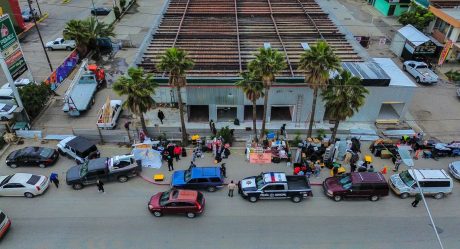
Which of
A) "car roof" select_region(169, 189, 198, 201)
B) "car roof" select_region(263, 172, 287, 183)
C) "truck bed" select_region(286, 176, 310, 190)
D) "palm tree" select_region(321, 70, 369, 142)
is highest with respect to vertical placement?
"palm tree" select_region(321, 70, 369, 142)

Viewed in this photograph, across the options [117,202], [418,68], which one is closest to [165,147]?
[117,202]

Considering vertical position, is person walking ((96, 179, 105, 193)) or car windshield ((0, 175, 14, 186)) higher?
car windshield ((0, 175, 14, 186))

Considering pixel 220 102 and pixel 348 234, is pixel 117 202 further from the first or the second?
pixel 348 234

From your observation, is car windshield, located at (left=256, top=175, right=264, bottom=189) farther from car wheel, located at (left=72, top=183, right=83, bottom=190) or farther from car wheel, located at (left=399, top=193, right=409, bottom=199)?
car wheel, located at (left=72, top=183, right=83, bottom=190)

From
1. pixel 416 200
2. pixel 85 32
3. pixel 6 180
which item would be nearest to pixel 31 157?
pixel 6 180

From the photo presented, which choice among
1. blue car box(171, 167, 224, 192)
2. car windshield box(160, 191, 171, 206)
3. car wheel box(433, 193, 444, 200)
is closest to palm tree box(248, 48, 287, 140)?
blue car box(171, 167, 224, 192)

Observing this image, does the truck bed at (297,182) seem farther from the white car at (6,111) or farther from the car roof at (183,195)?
the white car at (6,111)
